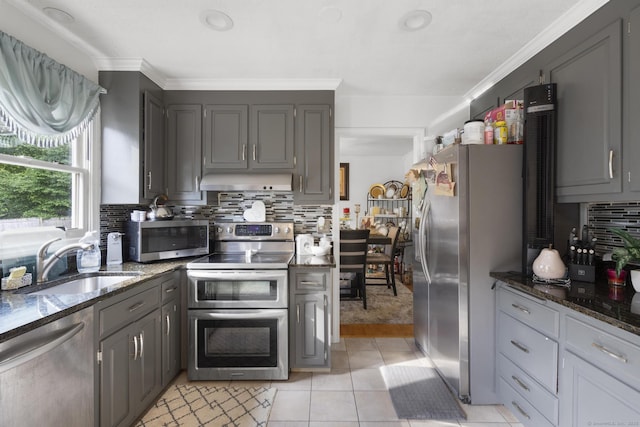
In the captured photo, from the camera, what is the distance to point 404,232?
594 cm

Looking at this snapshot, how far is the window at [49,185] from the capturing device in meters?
1.79

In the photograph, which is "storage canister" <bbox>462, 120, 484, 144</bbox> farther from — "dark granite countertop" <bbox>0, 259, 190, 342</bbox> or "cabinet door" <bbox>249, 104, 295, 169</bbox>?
"dark granite countertop" <bbox>0, 259, 190, 342</bbox>

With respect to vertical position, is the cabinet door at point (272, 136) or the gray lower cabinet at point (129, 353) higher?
the cabinet door at point (272, 136)

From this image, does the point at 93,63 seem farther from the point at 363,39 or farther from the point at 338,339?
the point at 338,339

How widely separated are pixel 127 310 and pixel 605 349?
2.25m

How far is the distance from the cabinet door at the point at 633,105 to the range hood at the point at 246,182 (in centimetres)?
205

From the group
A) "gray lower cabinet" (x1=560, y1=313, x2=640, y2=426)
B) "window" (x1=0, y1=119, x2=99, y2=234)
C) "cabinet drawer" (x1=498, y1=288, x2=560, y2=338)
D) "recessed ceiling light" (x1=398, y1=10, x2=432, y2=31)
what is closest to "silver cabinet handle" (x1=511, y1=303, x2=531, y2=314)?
"cabinet drawer" (x1=498, y1=288, x2=560, y2=338)

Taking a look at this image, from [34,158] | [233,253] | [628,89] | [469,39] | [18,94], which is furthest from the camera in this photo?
[233,253]

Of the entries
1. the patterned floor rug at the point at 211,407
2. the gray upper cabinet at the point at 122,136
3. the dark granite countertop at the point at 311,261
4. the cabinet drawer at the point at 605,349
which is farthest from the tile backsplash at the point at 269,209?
the cabinet drawer at the point at 605,349

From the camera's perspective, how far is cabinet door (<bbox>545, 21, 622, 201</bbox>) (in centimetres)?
159

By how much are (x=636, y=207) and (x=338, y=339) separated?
7.83 feet

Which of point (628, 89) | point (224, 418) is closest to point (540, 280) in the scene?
point (628, 89)

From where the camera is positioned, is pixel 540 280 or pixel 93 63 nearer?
pixel 540 280

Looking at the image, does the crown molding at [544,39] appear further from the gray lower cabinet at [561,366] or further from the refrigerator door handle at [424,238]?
the gray lower cabinet at [561,366]
